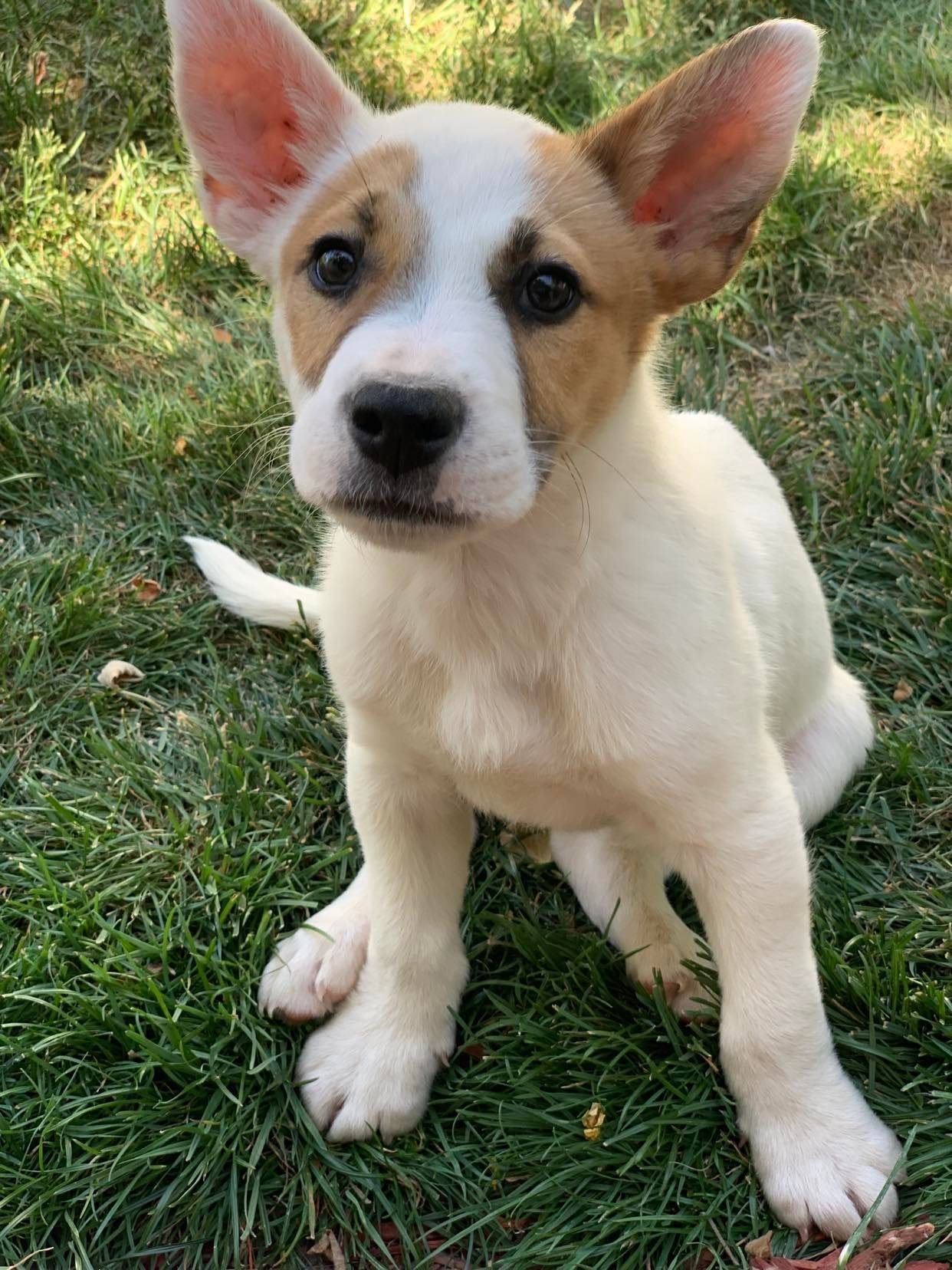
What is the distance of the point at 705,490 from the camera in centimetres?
300

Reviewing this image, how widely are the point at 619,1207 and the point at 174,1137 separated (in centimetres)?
118

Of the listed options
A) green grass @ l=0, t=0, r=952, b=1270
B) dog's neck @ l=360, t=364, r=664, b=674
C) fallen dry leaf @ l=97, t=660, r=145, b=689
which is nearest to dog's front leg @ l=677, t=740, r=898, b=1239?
green grass @ l=0, t=0, r=952, b=1270

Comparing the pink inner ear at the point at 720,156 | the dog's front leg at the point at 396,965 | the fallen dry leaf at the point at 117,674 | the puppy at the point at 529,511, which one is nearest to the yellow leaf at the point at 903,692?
the puppy at the point at 529,511

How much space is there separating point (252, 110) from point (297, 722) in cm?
207

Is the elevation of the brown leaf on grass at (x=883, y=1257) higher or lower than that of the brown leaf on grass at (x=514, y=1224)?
higher

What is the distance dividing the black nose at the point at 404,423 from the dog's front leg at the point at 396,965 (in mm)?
1063

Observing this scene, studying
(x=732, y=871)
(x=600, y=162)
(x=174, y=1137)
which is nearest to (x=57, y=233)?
(x=600, y=162)

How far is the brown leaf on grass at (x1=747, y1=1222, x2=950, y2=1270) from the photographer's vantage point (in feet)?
9.03

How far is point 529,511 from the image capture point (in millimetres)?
2457

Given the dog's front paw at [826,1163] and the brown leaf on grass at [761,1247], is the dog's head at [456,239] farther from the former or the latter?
the brown leaf on grass at [761,1247]

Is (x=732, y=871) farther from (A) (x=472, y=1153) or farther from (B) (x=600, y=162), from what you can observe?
(B) (x=600, y=162)

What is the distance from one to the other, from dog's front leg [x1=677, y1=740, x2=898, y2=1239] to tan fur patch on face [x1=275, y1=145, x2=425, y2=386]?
1326mm

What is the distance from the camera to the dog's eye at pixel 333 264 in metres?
2.43

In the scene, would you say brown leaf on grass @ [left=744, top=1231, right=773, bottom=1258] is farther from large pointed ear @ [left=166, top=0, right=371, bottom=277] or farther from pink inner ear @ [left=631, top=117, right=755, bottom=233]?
large pointed ear @ [left=166, top=0, right=371, bottom=277]
